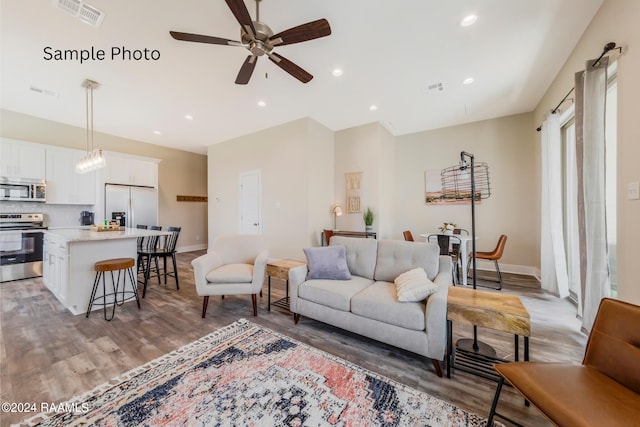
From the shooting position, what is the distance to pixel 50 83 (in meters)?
3.46

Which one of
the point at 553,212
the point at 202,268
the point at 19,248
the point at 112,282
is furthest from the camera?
the point at 19,248

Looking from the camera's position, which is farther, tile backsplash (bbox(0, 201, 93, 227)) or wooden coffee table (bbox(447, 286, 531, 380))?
tile backsplash (bbox(0, 201, 93, 227))

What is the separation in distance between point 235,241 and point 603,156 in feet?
12.8

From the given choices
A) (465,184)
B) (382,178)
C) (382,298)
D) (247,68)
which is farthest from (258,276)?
(465,184)

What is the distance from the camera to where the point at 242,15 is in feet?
5.92

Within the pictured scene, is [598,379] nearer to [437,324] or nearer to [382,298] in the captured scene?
[437,324]

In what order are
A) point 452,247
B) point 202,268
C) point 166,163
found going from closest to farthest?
point 202,268 → point 452,247 → point 166,163

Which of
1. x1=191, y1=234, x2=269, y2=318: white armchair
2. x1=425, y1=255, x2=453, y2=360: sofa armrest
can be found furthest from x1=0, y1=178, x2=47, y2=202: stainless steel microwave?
x1=425, y1=255, x2=453, y2=360: sofa armrest

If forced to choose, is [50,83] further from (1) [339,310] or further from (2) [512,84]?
(2) [512,84]

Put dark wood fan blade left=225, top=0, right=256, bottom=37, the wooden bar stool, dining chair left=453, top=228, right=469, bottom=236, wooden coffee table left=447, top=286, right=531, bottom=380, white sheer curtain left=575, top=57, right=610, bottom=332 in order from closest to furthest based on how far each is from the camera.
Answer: wooden coffee table left=447, top=286, right=531, bottom=380 < dark wood fan blade left=225, top=0, right=256, bottom=37 < white sheer curtain left=575, top=57, right=610, bottom=332 < the wooden bar stool < dining chair left=453, top=228, right=469, bottom=236

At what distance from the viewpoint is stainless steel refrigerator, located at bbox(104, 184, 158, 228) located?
5.23 meters

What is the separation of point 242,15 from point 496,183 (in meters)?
5.22

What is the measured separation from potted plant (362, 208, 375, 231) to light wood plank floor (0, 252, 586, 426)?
9.08 ft

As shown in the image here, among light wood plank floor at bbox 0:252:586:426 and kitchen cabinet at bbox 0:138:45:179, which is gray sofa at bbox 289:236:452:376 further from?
kitchen cabinet at bbox 0:138:45:179
